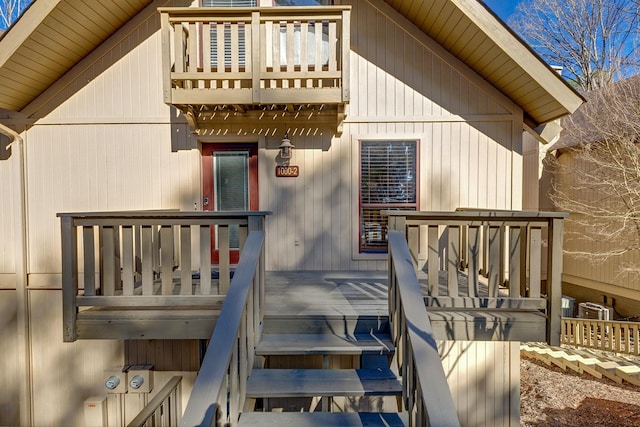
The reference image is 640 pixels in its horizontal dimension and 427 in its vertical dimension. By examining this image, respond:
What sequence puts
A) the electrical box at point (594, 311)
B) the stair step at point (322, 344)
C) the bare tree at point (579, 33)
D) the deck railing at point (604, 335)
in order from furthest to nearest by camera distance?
the bare tree at point (579, 33) → the electrical box at point (594, 311) → the deck railing at point (604, 335) → the stair step at point (322, 344)

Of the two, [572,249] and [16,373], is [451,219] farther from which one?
[572,249]

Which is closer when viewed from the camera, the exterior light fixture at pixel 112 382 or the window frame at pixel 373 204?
the exterior light fixture at pixel 112 382

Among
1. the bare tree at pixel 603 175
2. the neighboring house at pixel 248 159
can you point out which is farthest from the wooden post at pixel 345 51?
the bare tree at pixel 603 175

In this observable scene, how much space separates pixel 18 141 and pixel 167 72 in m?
2.45

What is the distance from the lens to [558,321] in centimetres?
294

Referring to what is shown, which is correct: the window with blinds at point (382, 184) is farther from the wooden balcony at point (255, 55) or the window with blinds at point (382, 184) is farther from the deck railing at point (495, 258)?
the deck railing at point (495, 258)

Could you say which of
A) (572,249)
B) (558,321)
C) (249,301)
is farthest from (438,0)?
(572,249)

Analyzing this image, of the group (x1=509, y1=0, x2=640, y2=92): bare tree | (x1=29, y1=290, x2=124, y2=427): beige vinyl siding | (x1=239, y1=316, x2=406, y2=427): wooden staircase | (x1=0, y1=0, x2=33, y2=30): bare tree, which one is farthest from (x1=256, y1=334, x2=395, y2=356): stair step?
(x1=0, y1=0, x2=33, y2=30): bare tree

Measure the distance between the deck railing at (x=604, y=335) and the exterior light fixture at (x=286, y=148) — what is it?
7.74m

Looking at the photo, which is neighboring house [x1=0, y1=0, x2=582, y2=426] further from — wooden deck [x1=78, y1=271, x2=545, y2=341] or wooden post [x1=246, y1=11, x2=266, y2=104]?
wooden deck [x1=78, y1=271, x2=545, y2=341]

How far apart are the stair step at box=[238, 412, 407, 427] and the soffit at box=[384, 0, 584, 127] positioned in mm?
3949

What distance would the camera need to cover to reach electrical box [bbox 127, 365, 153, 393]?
14.4 ft

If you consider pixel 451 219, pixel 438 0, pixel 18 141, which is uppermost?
pixel 438 0

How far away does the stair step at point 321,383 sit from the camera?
2.44 meters
